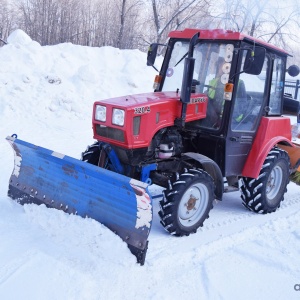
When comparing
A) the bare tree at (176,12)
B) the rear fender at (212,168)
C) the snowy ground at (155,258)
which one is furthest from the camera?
the bare tree at (176,12)

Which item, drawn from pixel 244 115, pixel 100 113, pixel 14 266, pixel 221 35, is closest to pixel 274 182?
pixel 244 115

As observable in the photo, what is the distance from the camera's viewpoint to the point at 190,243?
400cm

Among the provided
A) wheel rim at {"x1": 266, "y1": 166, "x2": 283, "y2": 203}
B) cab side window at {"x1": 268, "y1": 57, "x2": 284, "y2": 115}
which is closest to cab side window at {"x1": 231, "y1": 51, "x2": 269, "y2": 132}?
cab side window at {"x1": 268, "y1": 57, "x2": 284, "y2": 115}

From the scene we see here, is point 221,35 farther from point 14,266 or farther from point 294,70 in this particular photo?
point 14,266

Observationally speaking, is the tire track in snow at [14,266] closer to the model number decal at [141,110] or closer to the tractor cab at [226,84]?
the model number decal at [141,110]

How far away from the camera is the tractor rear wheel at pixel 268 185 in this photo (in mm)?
4887

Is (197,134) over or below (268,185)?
over

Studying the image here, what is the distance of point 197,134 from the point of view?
4.71m

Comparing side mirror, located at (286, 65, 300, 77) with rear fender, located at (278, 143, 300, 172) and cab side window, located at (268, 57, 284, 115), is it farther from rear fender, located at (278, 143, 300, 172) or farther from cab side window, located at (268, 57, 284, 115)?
rear fender, located at (278, 143, 300, 172)

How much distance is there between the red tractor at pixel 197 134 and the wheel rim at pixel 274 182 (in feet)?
0.05

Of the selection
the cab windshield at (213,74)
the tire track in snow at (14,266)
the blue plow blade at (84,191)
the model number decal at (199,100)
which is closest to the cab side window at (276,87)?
the cab windshield at (213,74)

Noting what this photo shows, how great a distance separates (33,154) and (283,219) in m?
3.05

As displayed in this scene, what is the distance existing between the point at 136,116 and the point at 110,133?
14.5 inches

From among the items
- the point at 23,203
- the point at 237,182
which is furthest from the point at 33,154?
the point at 237,182
